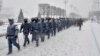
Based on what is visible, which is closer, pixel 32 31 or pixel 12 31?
pixel 12 31

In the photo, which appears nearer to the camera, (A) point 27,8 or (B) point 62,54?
(B) point 62,54

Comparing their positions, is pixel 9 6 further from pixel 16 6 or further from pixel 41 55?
pixel 41 55

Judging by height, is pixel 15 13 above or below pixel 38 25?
below

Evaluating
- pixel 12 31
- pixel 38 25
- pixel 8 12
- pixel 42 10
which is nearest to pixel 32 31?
pixel 38 25

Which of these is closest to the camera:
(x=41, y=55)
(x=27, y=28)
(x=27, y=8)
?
(x=41, y=55)

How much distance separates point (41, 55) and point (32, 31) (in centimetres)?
334

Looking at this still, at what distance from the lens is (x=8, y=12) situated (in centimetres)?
8738

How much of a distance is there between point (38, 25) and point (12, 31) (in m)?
3.09

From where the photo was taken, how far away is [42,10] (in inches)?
1842

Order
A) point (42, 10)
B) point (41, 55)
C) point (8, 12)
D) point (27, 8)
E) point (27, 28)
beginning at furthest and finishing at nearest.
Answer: point (27, 8) → point (8, 12) → point (42, 10) → point (27, 28) → point (41, 55)

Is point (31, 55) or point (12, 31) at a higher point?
point (12, 31)

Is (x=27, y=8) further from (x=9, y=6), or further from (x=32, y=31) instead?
(x=32, y=31)

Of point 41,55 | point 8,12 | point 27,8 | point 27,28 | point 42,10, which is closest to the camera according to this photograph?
point 41,55

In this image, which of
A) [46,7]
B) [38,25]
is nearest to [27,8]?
[46,7]
